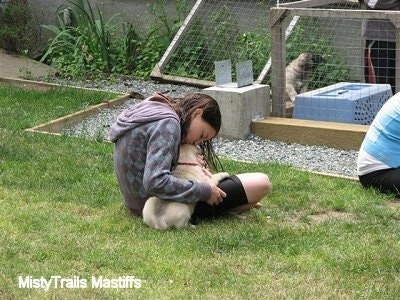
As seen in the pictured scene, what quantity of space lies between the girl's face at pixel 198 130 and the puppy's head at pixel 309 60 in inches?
145

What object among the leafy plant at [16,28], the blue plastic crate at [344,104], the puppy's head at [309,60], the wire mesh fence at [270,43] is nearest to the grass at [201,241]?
the blue plastic crate at [344,104]

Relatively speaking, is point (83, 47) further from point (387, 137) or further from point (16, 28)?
point (387, 137)

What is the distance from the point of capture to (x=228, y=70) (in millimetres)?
7930

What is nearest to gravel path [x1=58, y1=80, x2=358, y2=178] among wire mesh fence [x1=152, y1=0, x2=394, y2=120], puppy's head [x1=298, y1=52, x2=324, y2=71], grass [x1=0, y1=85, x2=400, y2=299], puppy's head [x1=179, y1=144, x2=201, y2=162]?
grass [x1=0, y1=85, x2=400, y2=299]

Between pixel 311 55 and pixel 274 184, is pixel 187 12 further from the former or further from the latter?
pixel 274 184

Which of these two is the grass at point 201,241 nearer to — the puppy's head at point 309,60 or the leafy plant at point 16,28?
the puppy's head at point 309,60

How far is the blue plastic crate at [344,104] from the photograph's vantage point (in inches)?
308

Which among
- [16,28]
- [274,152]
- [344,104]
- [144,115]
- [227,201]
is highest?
[16,28]

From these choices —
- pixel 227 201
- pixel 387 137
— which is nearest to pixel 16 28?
pixel 387 137

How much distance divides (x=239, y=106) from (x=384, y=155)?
1.92 metres

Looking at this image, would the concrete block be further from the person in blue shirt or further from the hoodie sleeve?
the hoodie sleeve

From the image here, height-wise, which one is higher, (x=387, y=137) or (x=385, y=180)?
(x=387, y=137)

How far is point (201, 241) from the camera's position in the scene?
4.81 meters

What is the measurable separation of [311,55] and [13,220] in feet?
14.7
